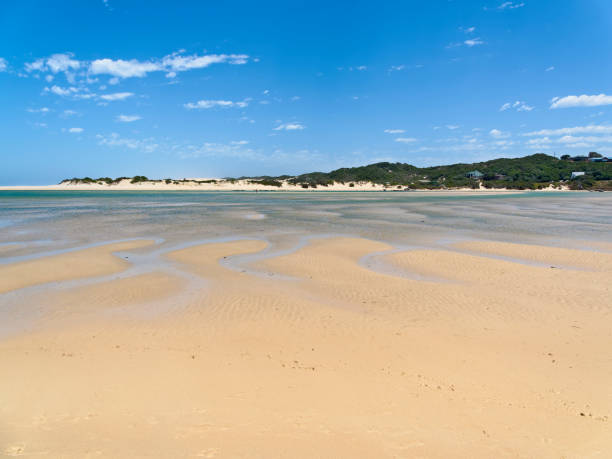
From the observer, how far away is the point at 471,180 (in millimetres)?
128375

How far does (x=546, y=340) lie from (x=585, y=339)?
0.66 metres

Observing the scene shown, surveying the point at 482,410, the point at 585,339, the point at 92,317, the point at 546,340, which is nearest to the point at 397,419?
the point at 482,410

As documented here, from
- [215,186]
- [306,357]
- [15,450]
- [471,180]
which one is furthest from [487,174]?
[15,450]

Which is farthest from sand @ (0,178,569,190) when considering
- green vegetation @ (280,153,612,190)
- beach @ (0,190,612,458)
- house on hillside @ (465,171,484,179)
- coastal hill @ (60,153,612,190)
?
beach @ (0,190,612,458)

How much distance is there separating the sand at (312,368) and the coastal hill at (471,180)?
111191 mm

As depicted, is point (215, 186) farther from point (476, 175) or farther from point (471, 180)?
point (476, 175)

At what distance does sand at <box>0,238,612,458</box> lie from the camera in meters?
3.75

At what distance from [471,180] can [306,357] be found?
136 metres

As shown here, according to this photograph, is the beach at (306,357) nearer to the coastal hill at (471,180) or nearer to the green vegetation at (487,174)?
the coastal hill at (471,180)

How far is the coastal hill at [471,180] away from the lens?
376 ft

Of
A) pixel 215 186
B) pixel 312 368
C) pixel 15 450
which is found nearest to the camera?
pixel 15 450

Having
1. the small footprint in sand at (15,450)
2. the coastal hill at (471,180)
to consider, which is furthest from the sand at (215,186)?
the small footprint in sand at (15,450)

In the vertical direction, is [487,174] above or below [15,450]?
above

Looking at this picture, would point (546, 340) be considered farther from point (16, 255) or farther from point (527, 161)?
point (527, 161)
